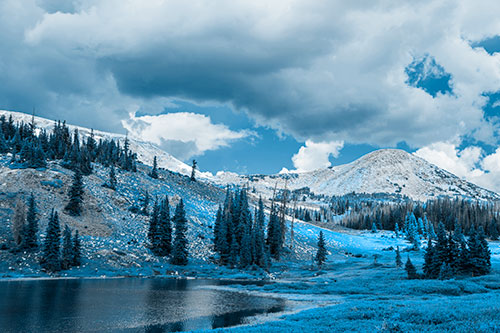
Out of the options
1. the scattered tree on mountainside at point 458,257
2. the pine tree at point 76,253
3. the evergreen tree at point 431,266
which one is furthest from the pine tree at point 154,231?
the scattered tree on mountainside at point 458,257

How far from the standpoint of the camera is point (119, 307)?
1448 inches

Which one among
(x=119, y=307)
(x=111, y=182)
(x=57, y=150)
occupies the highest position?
(x=57, y=150)

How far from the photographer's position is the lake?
2908cm

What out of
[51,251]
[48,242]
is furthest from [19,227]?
[51,251]

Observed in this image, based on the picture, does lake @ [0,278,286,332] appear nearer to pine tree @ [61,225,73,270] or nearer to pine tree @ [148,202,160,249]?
pine tree @ [61,225,73,270]

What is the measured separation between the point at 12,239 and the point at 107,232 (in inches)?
744

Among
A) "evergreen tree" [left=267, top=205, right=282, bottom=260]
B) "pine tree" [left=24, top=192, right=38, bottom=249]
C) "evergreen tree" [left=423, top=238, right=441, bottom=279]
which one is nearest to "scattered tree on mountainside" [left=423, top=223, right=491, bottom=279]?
"evergreen tree" [left=423, top=238, right=441, bottom=279]

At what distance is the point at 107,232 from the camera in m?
83.2

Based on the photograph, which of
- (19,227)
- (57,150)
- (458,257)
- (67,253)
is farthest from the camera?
(57,150)

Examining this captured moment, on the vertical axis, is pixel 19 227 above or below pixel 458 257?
above

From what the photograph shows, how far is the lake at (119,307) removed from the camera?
2908 cm

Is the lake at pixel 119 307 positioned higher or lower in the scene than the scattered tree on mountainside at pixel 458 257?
lower

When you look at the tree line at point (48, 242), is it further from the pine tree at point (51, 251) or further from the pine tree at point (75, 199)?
the pine tree at point (75, 199)

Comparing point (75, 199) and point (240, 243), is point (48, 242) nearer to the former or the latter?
point (75, 199)
